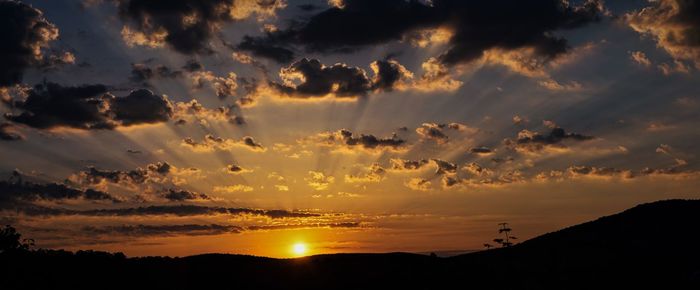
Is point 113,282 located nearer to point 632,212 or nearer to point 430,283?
point 430,283

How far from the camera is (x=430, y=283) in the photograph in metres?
62.5

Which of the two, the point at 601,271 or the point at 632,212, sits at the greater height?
the point at 632,212

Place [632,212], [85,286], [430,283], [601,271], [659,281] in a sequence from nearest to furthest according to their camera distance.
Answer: [85,286] → [430,283] → [659,281] → [601,271] → [632,212]

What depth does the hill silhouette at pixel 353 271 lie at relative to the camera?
59.3 meters

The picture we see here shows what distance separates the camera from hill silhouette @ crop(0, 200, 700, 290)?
5934cm

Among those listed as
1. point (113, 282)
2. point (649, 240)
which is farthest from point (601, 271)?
point (113, 282)

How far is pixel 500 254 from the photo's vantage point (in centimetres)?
9050

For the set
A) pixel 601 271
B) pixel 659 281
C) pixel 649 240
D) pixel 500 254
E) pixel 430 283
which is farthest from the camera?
pixel 649 240

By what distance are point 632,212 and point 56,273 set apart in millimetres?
100486

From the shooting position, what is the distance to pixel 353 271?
65.8 meters

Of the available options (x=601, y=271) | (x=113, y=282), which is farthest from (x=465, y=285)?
(x=113, y=282)

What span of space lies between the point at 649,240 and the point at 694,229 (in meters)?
8.89

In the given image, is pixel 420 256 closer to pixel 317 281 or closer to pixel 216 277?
pixel 317 281

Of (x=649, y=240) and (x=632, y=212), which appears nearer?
(x=649, y=240)
